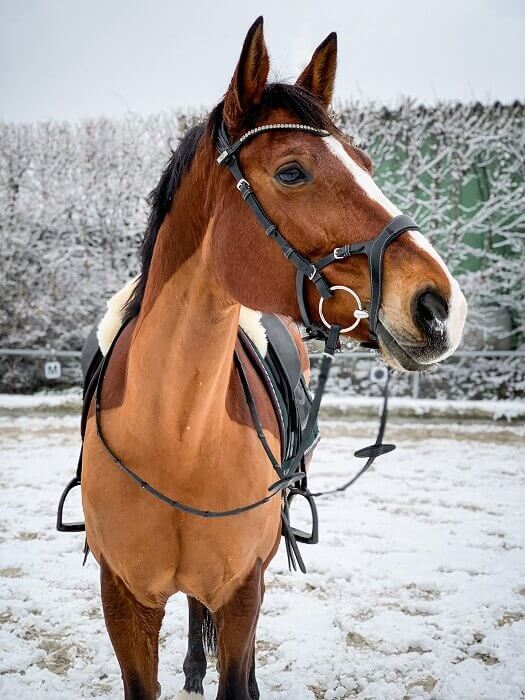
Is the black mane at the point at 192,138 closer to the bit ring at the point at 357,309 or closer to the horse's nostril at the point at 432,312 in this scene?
the bit ring at the point at 357,309

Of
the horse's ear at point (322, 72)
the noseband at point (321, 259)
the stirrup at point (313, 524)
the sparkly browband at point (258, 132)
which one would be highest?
the horse's ear at point (322, 72)

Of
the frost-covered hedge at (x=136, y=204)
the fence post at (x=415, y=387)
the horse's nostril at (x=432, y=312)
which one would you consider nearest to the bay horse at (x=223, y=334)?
the horse's nostril at (x=432, y=312)

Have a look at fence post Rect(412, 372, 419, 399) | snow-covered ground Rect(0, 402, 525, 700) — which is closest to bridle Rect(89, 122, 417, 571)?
snow-covered ground Rect(0, 402, 525, 700)

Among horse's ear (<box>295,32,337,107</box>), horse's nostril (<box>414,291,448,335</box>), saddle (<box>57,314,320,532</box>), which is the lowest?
saddle (<box>57,314,320,532</box>)

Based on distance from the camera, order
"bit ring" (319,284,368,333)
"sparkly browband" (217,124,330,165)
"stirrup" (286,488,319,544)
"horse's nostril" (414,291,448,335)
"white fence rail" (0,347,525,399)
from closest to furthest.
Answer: "horse's nostril" (414,291,448,335) → "bit ring" (319,284,368,333) → "sparkly browband" (217,124,330,165) → "stirrup" (286,488,319,544) → "white fence rail" (0,347,525,399)

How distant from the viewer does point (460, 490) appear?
616 centimetres

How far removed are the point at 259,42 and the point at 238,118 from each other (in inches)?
7.7

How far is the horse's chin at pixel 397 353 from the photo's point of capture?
4.58 feet

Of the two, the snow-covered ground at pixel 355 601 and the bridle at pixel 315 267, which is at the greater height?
the bridle at pixel 315 267

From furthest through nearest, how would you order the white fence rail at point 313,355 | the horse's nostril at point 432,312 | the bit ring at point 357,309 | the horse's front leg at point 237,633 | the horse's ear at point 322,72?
the white fence rail at point 313,355
the horse's front leg at point 237,633
the horse's ear at point 322,72
the bit ring at point 357,309
the horse's nostril at point 432,312

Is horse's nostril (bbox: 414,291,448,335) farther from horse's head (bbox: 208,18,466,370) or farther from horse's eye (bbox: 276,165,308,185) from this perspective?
horse's eye (bbox: 276,165,308,185)

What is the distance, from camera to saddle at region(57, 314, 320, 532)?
245 centimetres

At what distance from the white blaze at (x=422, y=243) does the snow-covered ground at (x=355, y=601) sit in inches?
88.4

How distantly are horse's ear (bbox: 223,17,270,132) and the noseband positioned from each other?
0.19 feet
